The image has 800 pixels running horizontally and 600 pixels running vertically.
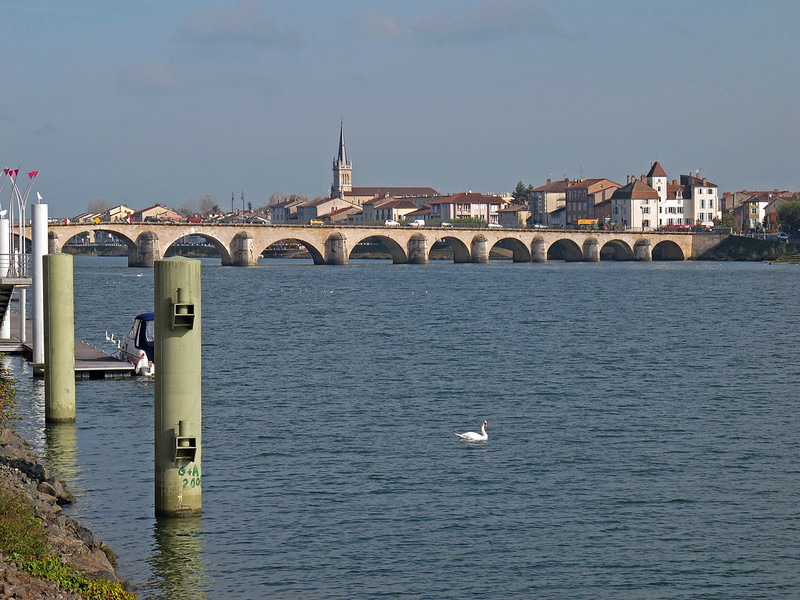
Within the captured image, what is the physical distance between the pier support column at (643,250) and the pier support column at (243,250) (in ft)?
232

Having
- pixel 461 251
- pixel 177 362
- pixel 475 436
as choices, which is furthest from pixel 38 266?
pixel 461 251

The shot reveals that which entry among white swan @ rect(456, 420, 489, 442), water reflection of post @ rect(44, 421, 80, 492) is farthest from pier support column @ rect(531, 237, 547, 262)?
water reflection of post @ rect(44, 421, 80, 492)

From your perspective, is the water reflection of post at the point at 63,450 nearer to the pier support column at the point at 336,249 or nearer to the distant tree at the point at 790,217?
the pier support column at the point at 336,249

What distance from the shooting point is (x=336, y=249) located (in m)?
167

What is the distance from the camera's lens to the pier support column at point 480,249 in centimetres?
18150

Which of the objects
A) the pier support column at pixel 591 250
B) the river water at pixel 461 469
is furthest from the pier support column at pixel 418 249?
the river water at pixel 461 469

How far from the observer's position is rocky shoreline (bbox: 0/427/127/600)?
14086 millimetres

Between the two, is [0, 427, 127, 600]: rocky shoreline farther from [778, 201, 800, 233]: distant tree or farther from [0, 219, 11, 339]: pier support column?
[778, 201, 800, 233]: distant tree

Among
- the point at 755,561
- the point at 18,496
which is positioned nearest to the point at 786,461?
the point at 755,561

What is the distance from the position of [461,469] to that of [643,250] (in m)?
173

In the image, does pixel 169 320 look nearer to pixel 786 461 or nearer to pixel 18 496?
pixel 18 496

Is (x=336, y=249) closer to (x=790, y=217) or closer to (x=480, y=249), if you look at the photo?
(x=480, y=249)

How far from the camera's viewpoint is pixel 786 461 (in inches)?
1091

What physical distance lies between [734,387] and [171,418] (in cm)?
2606
